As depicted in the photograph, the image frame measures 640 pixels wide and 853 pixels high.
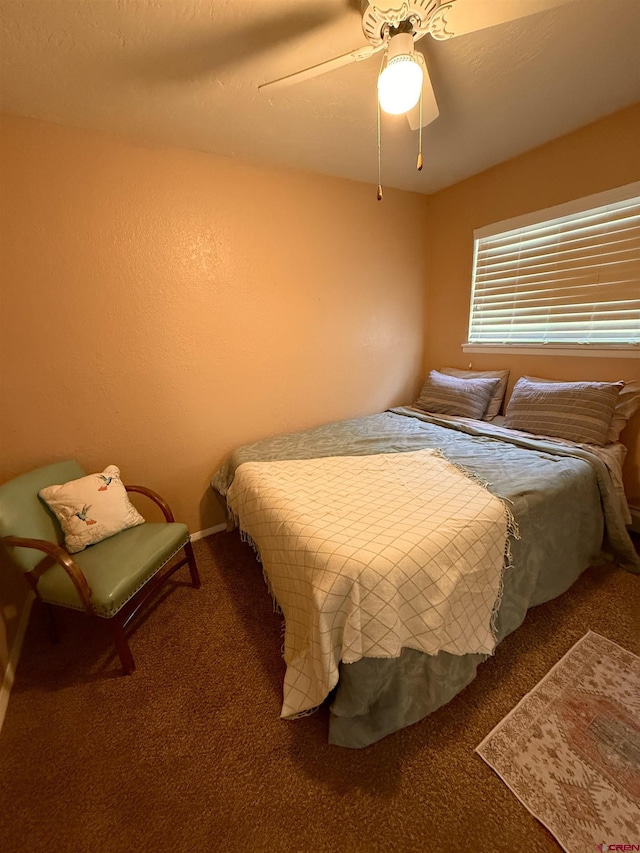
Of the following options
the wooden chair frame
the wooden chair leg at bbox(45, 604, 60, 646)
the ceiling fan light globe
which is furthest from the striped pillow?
the wooden chair leg at bbox(45, 604, 60, 646)

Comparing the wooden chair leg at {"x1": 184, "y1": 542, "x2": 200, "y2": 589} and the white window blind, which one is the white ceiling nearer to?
the white window blind

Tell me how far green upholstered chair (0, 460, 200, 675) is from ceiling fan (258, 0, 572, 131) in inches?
83.7

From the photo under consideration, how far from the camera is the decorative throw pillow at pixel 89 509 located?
169 cm

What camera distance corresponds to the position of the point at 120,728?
51.8 inches

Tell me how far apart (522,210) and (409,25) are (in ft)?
5.75

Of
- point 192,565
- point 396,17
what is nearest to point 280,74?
point 396,17

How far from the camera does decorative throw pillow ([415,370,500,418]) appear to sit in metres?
2.69

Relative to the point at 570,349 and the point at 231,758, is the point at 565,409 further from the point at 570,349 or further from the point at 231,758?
the point at 231,758

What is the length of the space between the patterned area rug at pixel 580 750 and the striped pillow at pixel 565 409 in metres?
1.17

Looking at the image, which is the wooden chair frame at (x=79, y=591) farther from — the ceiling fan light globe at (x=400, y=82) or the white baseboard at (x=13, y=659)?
the ceiling fan light globe at (x=400, y=82)

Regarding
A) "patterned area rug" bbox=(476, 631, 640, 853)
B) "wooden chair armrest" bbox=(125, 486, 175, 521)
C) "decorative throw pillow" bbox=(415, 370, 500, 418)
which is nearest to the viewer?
"patterned area rug" bbox=(476, 631, 640, 853)

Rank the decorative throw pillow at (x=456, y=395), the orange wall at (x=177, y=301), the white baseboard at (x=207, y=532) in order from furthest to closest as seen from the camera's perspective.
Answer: the decorative throw pillow at (x=456, y=395)
the white baseboard at (x=207, y=532)
the orange wall at (x=177, y=301)

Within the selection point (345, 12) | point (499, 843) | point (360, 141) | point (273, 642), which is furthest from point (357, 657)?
point (360, 141)

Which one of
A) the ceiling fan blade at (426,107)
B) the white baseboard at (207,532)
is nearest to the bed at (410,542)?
the white baseboard at (207,532)
